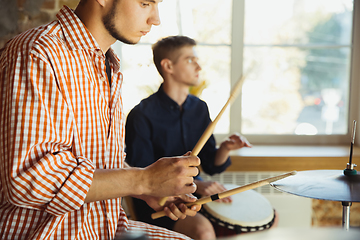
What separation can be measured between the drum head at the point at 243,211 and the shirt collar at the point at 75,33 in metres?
0.91

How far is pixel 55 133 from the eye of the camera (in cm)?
76

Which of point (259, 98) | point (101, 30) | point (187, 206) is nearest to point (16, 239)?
point (187, 206)

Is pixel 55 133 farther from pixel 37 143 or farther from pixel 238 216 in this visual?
pixel 238 216

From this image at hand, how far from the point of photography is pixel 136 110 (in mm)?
1762

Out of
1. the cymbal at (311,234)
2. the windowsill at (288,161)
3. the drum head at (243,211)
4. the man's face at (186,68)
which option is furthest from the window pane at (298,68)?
the cymbal at (311,234)

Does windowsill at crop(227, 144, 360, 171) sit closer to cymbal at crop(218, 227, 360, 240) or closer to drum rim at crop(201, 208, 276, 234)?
drum rim at crop(201, 208, 276, 234)

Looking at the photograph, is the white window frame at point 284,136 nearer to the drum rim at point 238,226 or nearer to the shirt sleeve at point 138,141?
the shirt sleeve at point 138,141

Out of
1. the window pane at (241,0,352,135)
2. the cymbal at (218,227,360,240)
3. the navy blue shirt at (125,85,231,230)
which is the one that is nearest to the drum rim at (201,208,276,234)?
the navy blue shirt at (125,85,231,230)

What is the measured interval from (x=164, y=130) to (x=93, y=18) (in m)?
0.92

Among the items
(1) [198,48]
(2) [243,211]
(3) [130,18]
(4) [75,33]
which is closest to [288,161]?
(2) [243,211]

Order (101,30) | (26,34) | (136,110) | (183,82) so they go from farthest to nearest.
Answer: (183,82), (136,110), (101,30), (26,34)

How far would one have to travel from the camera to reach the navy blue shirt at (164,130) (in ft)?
5.60

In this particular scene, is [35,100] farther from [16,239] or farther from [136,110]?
[136,110]

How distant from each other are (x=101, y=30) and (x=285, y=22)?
6.34 ft
